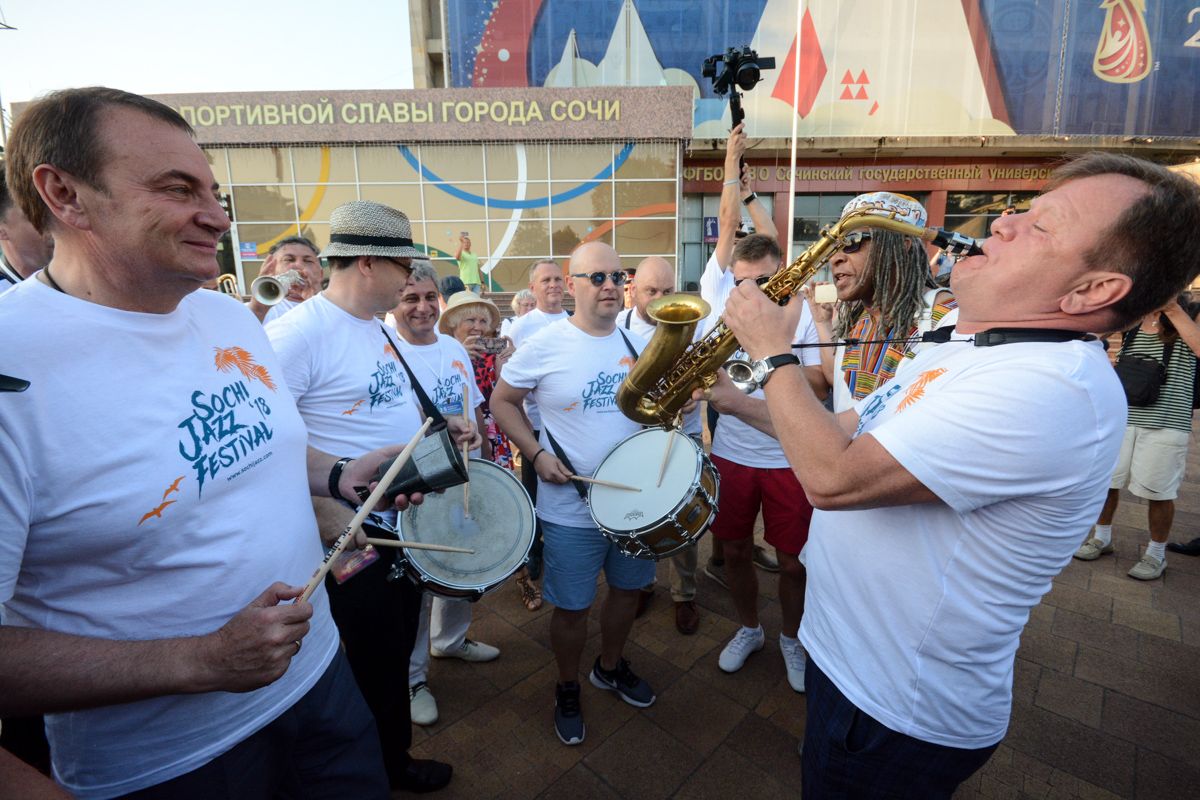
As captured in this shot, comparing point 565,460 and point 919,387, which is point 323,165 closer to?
point 565,460

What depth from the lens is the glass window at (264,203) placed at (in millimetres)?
16438

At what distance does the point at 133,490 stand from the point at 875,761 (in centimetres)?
204

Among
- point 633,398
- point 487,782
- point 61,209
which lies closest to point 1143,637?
point 633,398

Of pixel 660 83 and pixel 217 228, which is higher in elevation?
pixel 660 83

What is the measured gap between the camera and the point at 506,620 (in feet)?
12.7

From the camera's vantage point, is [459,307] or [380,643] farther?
[459,307]

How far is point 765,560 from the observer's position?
4570 millimetres

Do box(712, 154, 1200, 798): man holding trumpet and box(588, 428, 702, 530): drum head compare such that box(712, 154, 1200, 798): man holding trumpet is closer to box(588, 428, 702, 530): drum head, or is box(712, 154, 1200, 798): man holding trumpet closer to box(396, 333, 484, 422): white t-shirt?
box(588, 428, 702, 530): drum head

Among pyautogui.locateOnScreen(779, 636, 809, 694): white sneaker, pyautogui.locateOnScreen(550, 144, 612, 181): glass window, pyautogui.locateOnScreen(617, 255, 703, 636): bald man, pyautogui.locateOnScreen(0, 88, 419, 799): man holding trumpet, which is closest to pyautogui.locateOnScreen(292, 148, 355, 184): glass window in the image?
pyautogui.locateOnScreen(550, 144, 612, 181): glass window

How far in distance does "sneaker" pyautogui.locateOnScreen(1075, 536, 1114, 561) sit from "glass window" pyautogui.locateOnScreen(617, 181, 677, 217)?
14188 mm

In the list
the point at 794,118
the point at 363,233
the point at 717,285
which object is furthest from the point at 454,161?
the point at 363,233

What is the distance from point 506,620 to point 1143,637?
419 cm

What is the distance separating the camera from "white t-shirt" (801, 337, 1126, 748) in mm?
1225

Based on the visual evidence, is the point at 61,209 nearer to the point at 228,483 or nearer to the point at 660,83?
the point at 228,483
